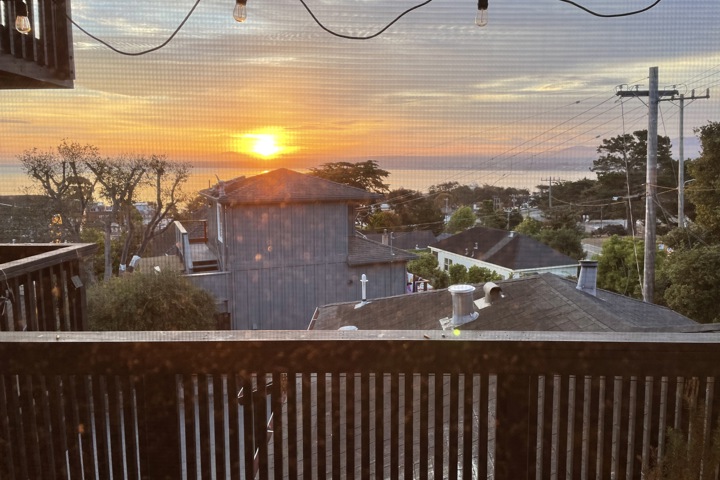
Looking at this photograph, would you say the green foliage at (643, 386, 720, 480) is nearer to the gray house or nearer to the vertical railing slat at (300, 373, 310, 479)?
the vertical railing slat at (300, 373, 310, 479)

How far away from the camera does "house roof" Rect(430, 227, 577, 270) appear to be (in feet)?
12.7

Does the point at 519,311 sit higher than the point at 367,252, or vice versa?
the point at 367,252

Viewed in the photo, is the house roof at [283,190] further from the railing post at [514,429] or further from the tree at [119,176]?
the railing post at [514,429]

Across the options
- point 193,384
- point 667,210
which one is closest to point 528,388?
point 193,384

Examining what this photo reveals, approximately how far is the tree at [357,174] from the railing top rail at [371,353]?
135cm

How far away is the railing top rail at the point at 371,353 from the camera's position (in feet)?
3.34

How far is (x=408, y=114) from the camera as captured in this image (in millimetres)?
2225

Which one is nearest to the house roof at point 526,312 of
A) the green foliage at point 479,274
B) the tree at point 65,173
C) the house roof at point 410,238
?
the house roof at point 410,238

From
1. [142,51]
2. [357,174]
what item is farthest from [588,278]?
[142,51]

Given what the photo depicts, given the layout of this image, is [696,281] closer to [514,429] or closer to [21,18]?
[514,429]

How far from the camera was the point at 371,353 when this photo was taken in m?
1.06

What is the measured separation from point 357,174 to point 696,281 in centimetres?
205

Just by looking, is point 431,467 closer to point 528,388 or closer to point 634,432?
point 528,388

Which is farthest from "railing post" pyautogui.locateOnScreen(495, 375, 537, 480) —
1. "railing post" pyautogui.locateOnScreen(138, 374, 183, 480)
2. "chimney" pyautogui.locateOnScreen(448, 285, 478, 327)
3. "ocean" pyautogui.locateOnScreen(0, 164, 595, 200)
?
"chimney" pyautogui.locateOnScreen(448, 285, 478, 327)
